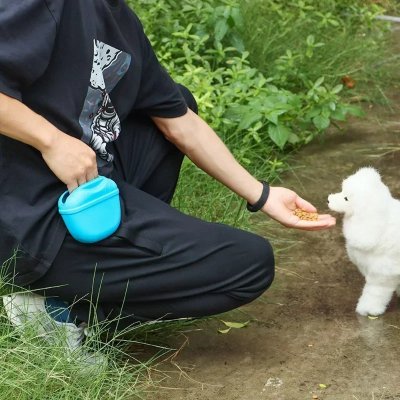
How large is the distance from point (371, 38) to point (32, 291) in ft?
12.3

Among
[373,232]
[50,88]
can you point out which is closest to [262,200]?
[373,232]

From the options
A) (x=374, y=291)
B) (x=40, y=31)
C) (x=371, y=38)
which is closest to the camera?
(x=40, y=31)

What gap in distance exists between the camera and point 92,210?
2.50m

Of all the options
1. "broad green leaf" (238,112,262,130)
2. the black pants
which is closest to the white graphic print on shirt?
the black pants

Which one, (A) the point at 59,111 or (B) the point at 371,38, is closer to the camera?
(A) the point at 59,111

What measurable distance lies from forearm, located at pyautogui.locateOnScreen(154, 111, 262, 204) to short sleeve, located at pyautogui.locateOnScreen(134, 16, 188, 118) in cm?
5

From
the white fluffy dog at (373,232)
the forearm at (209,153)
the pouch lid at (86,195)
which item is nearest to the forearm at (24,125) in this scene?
the pouch lid at (86,195)

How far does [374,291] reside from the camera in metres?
3.14

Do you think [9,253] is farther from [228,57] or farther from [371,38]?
[371,38]

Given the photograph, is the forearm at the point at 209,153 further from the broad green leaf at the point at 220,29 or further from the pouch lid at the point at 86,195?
the broad green leaf at the point at 220,29

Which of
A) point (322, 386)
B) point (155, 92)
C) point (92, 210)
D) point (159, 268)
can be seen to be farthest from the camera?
point (155, 92)

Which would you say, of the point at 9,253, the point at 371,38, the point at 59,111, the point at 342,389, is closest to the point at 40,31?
the point at 59,111

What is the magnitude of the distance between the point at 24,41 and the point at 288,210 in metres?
1.13

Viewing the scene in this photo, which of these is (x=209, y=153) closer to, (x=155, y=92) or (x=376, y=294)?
(x=155, y=92)
